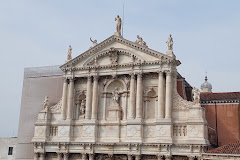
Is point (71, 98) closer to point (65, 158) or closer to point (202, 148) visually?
point (65, 158)

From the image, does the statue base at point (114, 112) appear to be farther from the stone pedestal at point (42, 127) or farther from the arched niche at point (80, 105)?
the stone pedestal at point (42, 127)

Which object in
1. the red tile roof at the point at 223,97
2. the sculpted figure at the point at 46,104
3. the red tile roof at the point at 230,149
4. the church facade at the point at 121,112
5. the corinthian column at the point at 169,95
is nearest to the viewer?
the red tile roof at the point at 230,149

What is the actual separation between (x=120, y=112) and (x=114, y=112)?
1.40ft

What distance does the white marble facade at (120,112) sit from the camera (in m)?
24.4

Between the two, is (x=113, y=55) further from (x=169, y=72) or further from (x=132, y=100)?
(x=169, y=72)

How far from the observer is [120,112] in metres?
26.8

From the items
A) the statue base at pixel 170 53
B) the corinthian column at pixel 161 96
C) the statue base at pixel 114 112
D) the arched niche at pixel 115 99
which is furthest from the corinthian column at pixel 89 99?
the statue base at pixel 170 53

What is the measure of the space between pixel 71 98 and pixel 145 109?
5.66m

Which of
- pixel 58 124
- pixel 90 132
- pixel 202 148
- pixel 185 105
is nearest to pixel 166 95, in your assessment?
pixel 185 105

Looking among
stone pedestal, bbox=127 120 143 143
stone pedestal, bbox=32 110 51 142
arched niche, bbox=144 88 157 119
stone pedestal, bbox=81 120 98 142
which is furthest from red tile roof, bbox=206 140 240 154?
stone pedestal, bbox=32 110 51 142

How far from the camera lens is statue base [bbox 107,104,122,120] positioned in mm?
26566

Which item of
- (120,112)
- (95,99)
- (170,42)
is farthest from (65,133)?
(170,42)

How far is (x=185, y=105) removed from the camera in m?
24.9

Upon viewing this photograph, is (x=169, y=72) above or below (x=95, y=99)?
above
